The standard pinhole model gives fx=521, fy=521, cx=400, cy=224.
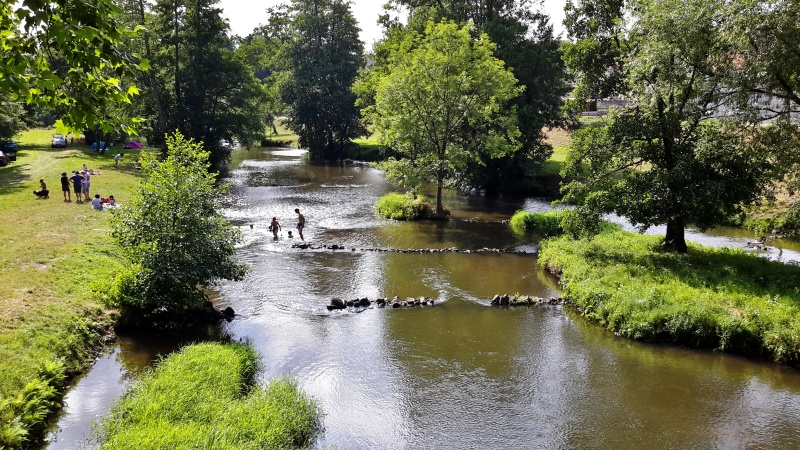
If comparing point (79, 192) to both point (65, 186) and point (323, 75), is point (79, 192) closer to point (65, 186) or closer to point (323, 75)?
point (65, 186)

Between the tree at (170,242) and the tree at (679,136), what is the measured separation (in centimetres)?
1711

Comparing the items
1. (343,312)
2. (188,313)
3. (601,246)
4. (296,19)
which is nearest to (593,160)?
(601,246)

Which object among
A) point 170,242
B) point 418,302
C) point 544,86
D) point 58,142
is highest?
point 544,86

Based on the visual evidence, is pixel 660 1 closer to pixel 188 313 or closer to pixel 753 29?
pixel 753 29

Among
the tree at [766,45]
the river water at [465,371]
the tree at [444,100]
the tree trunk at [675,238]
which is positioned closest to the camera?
the river water at [465,371]

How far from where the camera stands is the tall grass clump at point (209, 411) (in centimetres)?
1051

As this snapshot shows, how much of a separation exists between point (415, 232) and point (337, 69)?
43.7m

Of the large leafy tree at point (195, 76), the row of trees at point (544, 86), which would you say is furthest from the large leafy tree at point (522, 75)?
the large leafy tree at point (195, 76)

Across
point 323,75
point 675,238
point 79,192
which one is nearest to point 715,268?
point 675,238

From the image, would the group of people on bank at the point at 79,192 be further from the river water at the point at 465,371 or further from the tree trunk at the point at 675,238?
the tree trunk at the point at 675,238

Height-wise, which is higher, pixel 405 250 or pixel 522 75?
pixel 522 75

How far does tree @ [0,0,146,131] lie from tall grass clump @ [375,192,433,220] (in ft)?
98.0

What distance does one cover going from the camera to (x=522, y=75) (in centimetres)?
4778

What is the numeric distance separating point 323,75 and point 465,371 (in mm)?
60311
